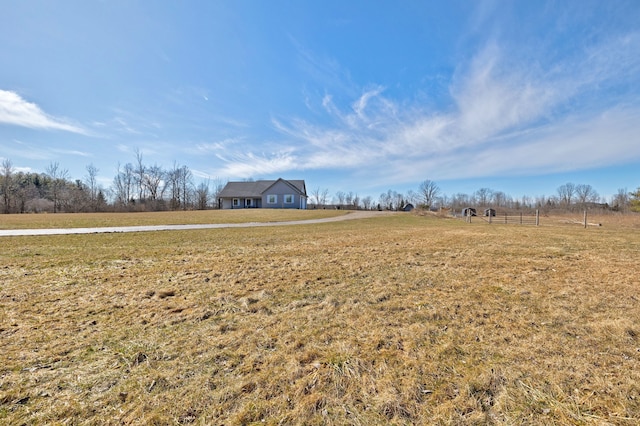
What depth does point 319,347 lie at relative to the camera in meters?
2.77

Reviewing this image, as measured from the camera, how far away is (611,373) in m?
2.29

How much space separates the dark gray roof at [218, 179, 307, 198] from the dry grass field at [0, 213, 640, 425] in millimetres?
39734

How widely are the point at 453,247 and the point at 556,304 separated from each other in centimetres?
538

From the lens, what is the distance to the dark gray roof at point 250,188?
44878 millimetres

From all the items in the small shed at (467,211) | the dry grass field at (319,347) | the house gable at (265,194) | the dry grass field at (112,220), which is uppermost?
the house gable at (265,194)

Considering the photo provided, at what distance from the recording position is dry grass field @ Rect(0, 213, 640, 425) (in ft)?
6.30

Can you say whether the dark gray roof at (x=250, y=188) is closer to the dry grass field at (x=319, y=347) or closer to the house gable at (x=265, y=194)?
the house gable at (x=265, y=194)

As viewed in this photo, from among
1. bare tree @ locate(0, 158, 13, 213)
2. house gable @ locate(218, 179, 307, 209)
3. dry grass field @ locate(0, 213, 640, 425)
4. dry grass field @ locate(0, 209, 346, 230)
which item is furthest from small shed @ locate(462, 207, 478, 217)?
bare tree @ locate(0, 158, 13, 213)

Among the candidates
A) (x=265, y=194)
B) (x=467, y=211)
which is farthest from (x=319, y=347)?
(x=265, y=194)

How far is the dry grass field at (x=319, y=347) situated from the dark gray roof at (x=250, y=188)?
39.7 meters

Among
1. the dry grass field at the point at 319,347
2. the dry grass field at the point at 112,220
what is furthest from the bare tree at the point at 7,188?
the dry grass field at the point at 319,347

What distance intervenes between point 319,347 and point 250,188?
4559 cm

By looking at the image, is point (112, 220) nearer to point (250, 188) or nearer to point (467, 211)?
point (250, 188)

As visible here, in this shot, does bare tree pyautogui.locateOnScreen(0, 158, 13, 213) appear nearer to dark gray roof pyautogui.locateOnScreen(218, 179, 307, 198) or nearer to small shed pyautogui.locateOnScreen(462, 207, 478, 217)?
dark gray roof pyautogui.locateOnScreen(218, 179, 307, 198)
